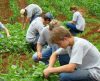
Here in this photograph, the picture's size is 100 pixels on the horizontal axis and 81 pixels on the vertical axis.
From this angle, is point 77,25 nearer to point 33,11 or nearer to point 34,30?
point 33,11

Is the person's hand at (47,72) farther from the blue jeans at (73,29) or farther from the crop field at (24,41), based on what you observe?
the blue jeans at (73,29)

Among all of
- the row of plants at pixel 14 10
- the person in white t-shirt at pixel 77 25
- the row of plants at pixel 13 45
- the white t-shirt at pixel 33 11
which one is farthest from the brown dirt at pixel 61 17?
the white t-shirt at pixel 33 11

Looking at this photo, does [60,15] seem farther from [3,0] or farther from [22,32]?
[22,32]

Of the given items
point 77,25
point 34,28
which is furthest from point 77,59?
point 77,25

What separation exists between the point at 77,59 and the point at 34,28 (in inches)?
153

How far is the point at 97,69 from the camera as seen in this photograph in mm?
6387

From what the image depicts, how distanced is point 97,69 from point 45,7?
48.7 ft

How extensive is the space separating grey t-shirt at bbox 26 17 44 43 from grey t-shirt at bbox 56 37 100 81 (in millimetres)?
3282

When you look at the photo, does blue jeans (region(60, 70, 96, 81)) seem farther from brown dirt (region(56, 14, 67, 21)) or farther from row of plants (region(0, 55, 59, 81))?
brown dirt (region(56, 14, 67, 21))

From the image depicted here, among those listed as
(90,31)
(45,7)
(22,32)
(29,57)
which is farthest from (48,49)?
(45,7)

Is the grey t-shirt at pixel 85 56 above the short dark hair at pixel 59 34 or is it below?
below

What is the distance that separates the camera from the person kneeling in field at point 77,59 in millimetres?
6070

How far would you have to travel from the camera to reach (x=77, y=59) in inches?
242

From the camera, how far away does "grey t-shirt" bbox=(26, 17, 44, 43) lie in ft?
31.8
